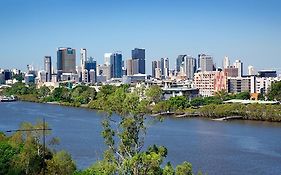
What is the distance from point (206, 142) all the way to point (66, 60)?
30043 millimetres

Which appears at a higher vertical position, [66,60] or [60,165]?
[66,60]

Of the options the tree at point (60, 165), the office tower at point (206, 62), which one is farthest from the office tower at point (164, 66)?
the tree at point (60, 165)

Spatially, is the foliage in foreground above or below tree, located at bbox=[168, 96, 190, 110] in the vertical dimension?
below

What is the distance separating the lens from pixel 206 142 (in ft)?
24.7

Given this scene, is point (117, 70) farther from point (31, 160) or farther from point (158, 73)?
point (31, 160)

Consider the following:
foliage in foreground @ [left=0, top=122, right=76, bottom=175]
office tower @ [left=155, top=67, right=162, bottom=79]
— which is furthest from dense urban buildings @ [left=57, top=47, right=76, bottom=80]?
foliage in foreground @ [left=0, top=122, right=76, bottom=175]

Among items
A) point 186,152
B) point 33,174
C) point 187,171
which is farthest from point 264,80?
point 187,171

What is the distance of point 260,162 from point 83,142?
2492 millimetres

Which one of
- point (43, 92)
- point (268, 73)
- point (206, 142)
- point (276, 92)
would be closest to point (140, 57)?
point (268, 73)

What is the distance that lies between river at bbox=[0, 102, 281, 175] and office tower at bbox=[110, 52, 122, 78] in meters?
26.2

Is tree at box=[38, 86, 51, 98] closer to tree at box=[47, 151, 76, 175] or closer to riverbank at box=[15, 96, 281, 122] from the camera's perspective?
riverbank at box=[15, 96, 281, 122]

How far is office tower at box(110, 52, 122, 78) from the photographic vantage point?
37.3 meters

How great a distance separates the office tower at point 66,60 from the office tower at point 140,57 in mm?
4133

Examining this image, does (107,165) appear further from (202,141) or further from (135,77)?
(135,77)
